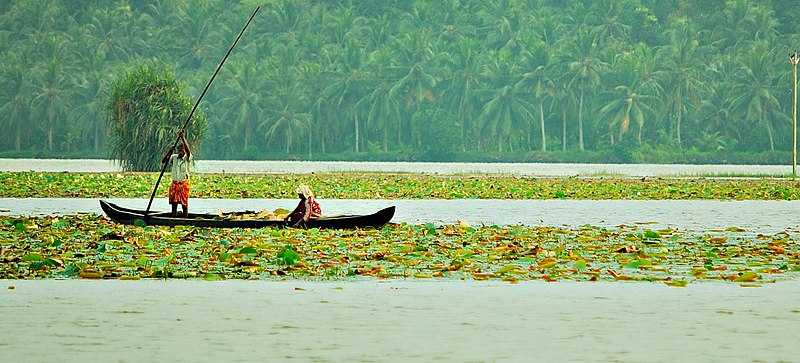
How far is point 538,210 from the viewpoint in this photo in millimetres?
34844

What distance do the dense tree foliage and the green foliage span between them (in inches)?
2084

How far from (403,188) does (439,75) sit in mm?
69605

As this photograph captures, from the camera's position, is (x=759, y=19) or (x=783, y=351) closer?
(x=783, y=351)

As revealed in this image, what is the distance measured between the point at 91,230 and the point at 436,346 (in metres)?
13.8

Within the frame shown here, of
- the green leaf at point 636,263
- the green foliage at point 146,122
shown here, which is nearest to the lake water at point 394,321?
the green leaf at point 636,263

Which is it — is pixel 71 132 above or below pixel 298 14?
below

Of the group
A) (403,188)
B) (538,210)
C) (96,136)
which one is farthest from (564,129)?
(538,210)

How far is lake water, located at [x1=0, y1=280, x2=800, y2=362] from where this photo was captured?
36.5ft

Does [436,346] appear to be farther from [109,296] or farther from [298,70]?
[298,70]

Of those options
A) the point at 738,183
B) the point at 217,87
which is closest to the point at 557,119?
the point at 217,87

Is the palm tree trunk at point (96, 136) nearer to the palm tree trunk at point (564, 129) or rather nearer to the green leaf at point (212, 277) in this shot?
the palm tree trunk at point (564, 129)

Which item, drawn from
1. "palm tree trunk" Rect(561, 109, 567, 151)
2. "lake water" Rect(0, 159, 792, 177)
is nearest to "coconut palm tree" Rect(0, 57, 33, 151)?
"lake water" Rect(0, 159, 792, 177)

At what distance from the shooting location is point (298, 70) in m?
121

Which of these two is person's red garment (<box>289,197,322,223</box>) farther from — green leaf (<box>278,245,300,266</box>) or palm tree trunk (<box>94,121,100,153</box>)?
palm tree trunk (<box>94,121,100,153</box>)
